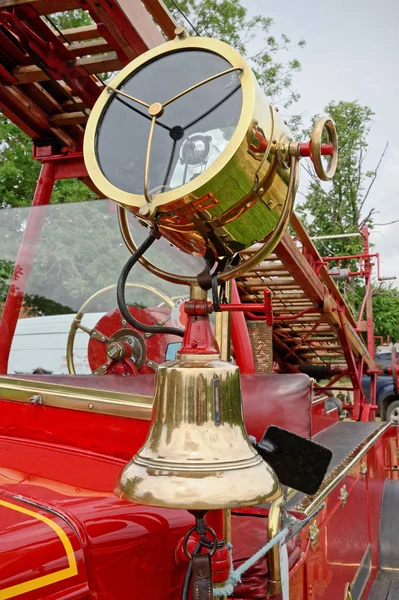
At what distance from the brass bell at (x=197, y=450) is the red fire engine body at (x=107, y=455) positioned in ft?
0.53

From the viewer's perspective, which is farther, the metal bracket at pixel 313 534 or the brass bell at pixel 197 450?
the metal bracket at pixel 313 534

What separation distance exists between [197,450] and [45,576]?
0.31 m

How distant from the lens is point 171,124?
1.04 meters

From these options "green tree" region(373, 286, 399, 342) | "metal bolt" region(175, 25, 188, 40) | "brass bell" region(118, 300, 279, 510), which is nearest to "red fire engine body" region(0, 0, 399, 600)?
"brass bell" region(118, 300, 279, 510)

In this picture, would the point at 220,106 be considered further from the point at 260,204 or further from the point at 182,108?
the point at 260,204

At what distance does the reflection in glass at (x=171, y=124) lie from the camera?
3.32ft

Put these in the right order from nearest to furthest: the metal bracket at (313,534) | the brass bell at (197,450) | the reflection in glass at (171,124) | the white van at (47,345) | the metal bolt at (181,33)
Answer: the brass bell at (197,450) < the reflection in glass at (171,124) < the metal bolt at (181,33) < the metal bracket at (313,534) < the white van at (47,345)

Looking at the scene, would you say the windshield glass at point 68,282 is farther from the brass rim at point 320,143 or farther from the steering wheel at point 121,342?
the brass rim at point 320,143

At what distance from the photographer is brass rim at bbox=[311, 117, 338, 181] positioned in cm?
102

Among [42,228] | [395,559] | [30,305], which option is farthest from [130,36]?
[395,559]

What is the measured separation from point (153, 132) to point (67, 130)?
1.30m

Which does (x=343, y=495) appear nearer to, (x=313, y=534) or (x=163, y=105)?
(x=313, y=534)

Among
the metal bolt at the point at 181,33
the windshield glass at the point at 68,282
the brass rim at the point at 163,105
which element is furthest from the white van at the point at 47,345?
the metal bolt at the point at 181,33

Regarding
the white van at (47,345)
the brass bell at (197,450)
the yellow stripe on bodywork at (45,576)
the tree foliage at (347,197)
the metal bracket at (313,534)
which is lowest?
the metal bracket at (313,534)
